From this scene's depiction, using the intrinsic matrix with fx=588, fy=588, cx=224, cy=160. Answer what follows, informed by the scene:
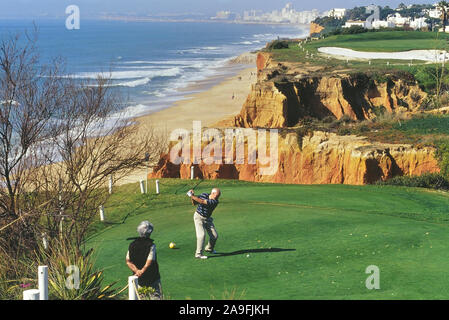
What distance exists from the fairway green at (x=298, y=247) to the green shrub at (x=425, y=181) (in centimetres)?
452

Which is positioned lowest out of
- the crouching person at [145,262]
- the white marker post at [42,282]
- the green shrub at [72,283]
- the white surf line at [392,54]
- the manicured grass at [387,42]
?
the green shrub at [72,283]

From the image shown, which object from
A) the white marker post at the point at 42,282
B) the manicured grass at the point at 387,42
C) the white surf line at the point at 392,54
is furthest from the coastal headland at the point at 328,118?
the white marker post at the point at 42,282

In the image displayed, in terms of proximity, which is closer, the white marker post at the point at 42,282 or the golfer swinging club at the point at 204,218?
the white marker post at the point at 42,282

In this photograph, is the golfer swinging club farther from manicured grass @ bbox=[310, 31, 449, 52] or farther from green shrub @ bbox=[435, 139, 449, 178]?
manicured grass @ bbox=[310, 31, 449, 52]

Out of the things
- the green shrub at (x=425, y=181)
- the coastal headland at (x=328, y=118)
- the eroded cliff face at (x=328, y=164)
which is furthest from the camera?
the coastal headland at (x=328, y=118)

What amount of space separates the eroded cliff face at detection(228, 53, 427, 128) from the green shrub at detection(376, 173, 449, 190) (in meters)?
15.6

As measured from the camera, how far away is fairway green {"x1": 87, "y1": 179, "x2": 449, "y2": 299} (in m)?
9.66

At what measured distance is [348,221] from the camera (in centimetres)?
1413

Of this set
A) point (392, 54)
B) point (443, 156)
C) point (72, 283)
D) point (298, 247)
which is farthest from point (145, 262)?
point (392, 54)

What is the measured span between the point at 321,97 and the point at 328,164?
15732 mm

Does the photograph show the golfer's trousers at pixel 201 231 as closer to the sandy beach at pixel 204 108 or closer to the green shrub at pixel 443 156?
the green shrub at pixel 443 156

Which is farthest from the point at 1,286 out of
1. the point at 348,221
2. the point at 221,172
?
the point at 221,172

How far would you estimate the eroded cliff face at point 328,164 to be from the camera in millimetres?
26000

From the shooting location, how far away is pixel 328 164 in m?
28.0
